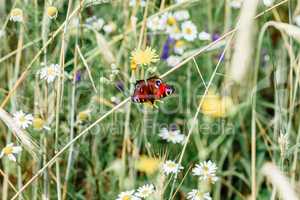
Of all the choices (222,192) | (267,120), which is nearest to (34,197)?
(222,192)

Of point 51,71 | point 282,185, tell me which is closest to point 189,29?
point 51,71

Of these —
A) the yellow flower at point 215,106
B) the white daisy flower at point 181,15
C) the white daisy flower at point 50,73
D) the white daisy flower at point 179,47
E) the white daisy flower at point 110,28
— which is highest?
the white daisy flower at point 181,15

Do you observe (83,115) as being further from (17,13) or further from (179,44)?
(179,44)

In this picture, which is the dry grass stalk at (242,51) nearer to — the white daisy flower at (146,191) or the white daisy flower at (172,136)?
the white daisy flower at (146,191)

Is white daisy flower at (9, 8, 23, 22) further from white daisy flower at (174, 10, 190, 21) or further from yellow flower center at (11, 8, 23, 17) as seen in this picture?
white daisy flower at (174, 10, 190, 21)

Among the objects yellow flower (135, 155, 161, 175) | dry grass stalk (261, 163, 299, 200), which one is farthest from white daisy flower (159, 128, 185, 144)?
dry grass stalk (261, 163, 299, 200)

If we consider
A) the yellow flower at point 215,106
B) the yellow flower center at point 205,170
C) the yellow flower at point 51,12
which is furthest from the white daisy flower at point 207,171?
the yellow flower at point 51,12
